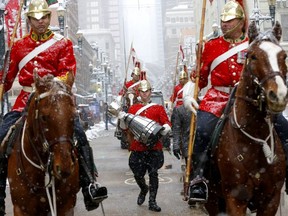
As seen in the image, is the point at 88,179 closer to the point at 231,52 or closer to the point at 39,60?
the point at 39,60

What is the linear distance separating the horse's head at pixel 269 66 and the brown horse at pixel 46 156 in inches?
69.9

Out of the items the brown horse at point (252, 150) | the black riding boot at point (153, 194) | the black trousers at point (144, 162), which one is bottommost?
the black riding boot at point (153, 194)

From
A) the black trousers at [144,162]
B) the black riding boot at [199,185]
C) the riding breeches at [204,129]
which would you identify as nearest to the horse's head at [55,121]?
the black riding boot at [199,185]

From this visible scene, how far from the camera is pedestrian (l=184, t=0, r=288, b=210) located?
6672mm

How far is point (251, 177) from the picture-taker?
5.89 meters

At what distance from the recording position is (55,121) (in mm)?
5457

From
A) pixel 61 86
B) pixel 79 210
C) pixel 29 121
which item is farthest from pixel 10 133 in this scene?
pixel 79 210

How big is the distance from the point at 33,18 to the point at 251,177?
3.12 metres

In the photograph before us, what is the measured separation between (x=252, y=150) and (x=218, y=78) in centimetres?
129

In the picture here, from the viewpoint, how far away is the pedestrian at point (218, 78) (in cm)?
667

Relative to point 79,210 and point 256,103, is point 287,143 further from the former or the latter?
point 79,210

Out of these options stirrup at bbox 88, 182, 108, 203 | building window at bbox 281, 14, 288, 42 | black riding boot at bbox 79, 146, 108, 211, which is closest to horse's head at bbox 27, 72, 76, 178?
black riding boot at bbox 79, 146, 108, 211

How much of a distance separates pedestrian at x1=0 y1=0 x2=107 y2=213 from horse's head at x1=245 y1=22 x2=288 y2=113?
2.16m

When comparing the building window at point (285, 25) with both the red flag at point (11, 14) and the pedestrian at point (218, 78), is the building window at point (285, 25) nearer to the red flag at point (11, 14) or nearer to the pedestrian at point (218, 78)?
the red flag at point (11, 14)
